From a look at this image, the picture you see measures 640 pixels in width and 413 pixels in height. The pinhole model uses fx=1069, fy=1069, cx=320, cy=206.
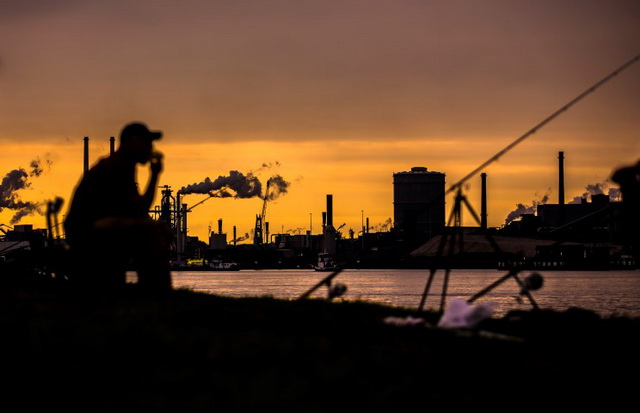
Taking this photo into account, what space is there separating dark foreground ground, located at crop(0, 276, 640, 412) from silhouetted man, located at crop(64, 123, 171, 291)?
1.03ft

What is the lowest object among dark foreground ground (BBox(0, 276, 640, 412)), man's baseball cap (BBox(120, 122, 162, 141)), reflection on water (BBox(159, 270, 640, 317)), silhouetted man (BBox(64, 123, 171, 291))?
reflection on water (BBox(159, 270, 640, 317))

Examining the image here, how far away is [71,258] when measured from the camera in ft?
37.8

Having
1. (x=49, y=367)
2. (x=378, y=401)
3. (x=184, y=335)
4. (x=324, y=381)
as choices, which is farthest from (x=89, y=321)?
(x=378, y=401)

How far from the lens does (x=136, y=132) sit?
37.9 feet

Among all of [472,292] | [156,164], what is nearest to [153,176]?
[156,164]

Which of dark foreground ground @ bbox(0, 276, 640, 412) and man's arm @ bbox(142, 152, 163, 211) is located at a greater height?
man's arm @ bbox(142, 152, 163, 211)

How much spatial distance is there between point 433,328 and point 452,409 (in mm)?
3593

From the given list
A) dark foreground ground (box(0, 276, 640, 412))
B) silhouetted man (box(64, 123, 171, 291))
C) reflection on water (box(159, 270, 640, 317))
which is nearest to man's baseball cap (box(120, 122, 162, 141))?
silhouetted man (box(64, 123, 171, 291))

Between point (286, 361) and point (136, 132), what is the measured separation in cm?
451

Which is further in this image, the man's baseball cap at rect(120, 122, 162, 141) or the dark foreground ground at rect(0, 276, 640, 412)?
the man's baseball cap at rect(120, 122, 162, 141)

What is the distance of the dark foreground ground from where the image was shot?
6773 millimetres

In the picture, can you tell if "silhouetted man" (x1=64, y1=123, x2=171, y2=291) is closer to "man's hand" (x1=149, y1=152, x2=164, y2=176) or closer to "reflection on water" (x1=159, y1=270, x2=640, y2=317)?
"man's hand" (x1=149, y1=152, x2=164, y2=176)

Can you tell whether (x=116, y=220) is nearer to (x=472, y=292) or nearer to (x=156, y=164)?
(x=156, y=164)

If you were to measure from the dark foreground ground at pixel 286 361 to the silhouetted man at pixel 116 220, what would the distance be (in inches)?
12.4
